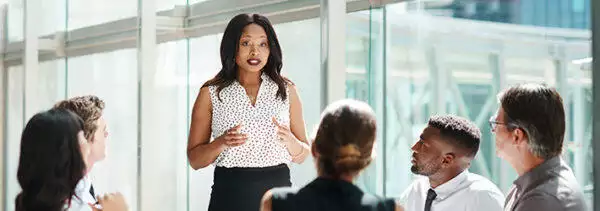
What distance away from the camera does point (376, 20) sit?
4625 millimetres

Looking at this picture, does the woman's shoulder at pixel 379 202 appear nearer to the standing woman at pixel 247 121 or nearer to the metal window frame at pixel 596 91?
the metal window frame at pixel 596 91

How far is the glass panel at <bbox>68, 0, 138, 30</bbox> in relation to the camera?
Result: 639 centimetres

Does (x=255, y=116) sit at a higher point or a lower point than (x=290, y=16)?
lower

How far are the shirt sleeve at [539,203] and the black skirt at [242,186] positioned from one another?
125 centimetres

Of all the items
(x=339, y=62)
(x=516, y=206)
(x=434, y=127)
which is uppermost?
(x=339, y=62)

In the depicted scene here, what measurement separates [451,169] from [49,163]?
1.52 metres

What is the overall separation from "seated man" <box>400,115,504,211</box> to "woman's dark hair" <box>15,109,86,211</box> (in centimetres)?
134

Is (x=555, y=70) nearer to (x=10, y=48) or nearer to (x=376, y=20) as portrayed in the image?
(x=376, y=20)

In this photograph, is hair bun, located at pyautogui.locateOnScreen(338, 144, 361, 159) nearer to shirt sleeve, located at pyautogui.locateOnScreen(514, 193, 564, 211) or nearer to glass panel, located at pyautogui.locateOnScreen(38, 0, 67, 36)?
shirt sleeve, located at pyautogui.locateOnScreen(514, 193, 564, 211)

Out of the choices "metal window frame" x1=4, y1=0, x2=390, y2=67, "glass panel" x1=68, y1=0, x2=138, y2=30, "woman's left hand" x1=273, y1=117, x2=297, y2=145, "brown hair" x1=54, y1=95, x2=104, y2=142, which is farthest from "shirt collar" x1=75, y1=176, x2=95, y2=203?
"glass panel" x1=68, y1=0, x2=138, y2=30

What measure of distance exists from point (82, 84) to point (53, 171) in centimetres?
448

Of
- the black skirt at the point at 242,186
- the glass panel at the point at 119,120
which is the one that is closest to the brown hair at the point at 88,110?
the black skirt at the point at 242,186

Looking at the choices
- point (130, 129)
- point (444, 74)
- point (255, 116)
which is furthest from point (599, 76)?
point (130, 129)

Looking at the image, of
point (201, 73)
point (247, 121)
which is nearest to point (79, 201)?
point (247, 121)
